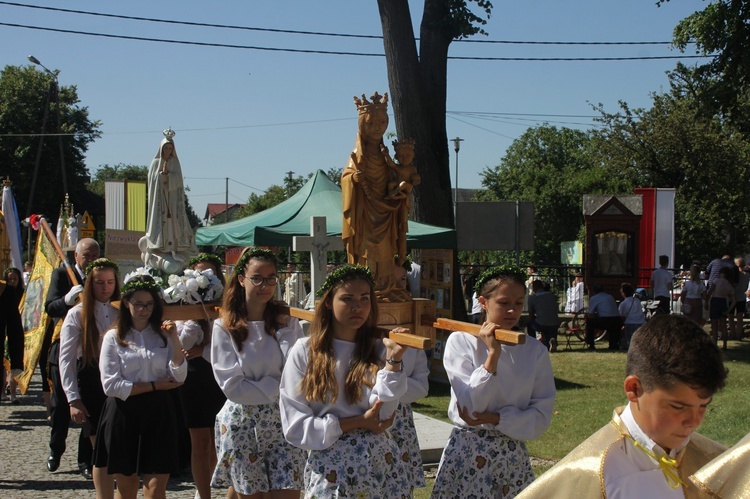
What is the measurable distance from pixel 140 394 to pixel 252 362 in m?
1.04

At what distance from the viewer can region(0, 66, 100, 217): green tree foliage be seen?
1950 inches

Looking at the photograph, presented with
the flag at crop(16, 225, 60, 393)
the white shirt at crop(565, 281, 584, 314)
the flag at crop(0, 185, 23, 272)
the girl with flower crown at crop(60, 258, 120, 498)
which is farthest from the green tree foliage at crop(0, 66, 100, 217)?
the girl with flower crown at crop(60, 258, 120, 498)

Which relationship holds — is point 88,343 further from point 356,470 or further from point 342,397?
A: point 356,470

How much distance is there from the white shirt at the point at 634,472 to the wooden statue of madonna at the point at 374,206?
25.3ft

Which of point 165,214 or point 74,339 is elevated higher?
point 165,214

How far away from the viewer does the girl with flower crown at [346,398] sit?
13.4ft

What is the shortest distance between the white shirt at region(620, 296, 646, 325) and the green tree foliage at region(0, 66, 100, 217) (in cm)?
3744

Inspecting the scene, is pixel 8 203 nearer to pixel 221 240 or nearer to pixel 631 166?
pixel 221 240

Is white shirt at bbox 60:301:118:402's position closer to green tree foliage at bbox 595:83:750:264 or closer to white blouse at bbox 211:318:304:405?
white blouse at bbox 211:318:304:405

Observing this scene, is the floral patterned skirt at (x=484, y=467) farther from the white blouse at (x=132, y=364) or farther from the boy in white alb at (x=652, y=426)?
the white blouse at (x=132, y=364)

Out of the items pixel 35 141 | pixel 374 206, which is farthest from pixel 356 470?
pixel 35 141

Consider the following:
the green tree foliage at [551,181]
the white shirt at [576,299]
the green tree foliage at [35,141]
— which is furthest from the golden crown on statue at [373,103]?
the green tree foliage at [35,141]

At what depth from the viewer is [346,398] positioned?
4.20m

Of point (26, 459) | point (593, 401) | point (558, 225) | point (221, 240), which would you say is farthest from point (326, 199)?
point (558, 225)
